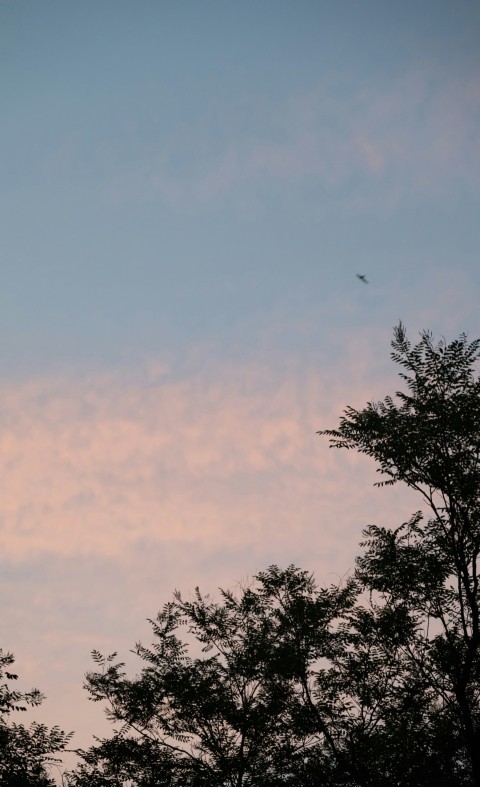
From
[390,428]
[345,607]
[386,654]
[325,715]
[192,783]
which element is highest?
[390,428]

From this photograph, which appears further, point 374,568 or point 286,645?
point 286,645

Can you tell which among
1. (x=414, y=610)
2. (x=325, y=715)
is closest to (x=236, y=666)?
(x=325, y=715)

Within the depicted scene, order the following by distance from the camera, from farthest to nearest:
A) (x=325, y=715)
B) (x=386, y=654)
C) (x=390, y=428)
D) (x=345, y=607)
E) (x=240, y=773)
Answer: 1. (x=345, y=607)
2. (x=240, y=773)
3. (x=325, y=715)
4. (x=386, y=654)
5. (x=390, y=428)

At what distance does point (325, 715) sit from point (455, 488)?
8.35 metres

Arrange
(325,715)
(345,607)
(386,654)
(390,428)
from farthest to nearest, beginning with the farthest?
(345,607) < (325,715) < (386,654) < (390,428)

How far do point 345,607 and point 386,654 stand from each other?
4.11 m

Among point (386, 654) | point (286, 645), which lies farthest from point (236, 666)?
point (386, 654)

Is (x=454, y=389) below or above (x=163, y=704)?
above

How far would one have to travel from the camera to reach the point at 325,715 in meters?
17.6

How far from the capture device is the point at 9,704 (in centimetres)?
1828

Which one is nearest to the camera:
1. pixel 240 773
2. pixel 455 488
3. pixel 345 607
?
pixel 455 488

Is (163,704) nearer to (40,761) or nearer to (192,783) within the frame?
(192,783)

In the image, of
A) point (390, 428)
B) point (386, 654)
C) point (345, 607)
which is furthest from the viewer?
point (345, 607)

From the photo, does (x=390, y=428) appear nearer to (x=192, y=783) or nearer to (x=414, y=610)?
(x=414, y=610)
